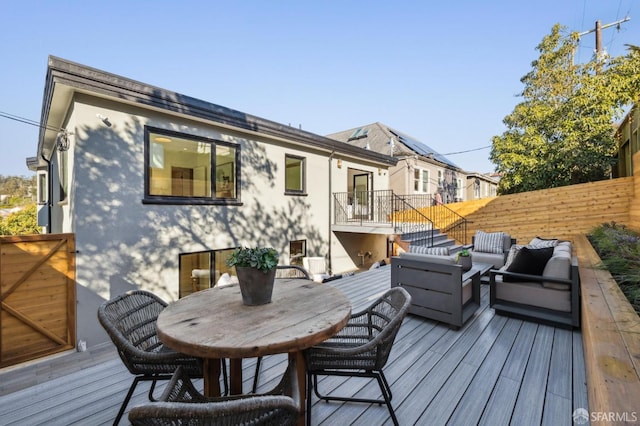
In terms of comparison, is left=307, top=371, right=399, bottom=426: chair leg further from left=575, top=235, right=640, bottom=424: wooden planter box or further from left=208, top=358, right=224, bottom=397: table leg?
left=575, top=235, right=640, bottom=424: wooden planter box

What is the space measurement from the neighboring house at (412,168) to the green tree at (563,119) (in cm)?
367

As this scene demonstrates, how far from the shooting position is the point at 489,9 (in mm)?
7207

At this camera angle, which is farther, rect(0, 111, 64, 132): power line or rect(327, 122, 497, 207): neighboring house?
rect(327, 122, 497, 207): neighboring house

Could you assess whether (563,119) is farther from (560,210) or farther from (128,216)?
(128,216)

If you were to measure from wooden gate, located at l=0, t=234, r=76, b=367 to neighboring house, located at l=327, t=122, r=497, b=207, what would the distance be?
1268 centimetres

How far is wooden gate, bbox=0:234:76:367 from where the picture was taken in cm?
355

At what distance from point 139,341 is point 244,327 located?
1.04 m

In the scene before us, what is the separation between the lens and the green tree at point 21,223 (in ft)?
37.8

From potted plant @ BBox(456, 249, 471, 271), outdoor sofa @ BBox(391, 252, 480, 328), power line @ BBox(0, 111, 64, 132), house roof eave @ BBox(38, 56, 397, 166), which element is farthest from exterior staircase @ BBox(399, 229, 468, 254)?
power line @ BBox(0, 111, 64, 132)

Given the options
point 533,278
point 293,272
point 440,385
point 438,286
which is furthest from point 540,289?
point 293,272

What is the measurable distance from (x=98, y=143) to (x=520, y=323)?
6.74 meters

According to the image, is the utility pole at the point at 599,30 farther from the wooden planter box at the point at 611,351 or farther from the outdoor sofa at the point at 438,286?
the wooden planter box at the point at 611,351

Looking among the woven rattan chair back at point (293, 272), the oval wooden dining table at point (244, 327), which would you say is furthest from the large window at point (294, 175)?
the oval wooden dining table at point (244, 327)

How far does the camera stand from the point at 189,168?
571 cm
